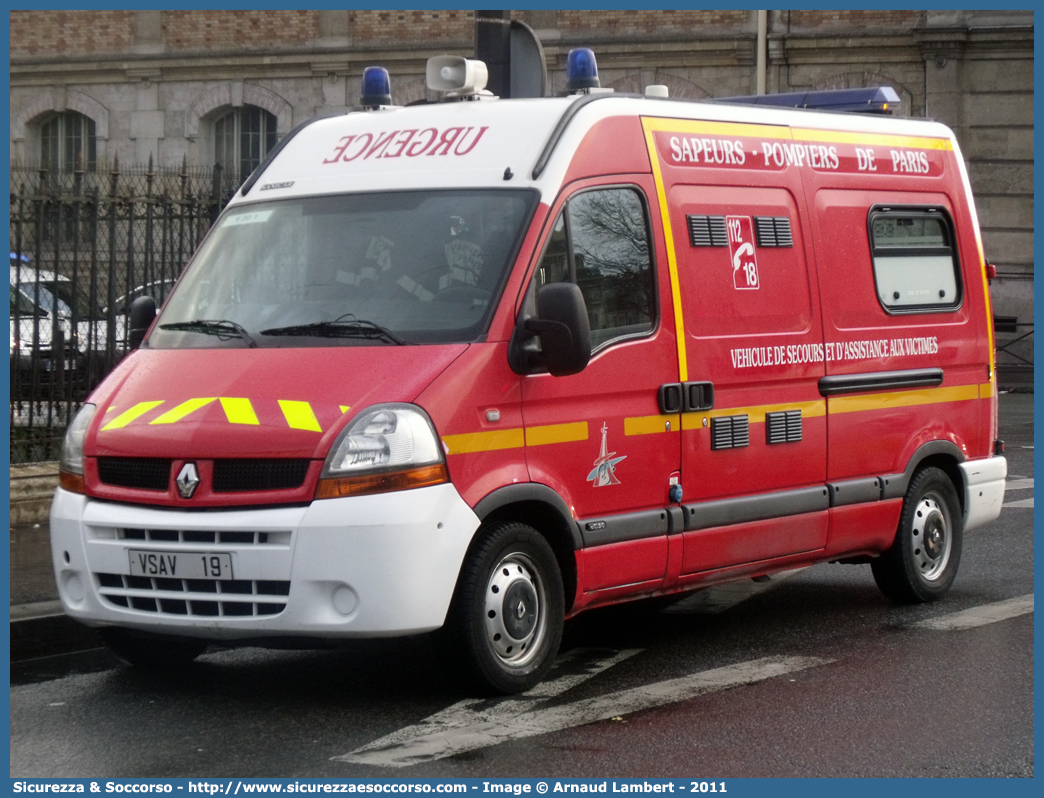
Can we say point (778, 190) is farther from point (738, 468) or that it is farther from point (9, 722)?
point (9, 722)

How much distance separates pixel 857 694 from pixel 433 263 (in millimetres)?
2377

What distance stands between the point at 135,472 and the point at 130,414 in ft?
0.85

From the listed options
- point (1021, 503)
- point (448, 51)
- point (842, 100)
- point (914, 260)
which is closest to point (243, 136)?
point (448, 51)

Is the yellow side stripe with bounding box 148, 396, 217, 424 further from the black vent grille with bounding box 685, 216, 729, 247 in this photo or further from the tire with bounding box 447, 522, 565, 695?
the black vent grille with bounding box 685, 216, 729, 247

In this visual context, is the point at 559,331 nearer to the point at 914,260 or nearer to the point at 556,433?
the point at 556,433

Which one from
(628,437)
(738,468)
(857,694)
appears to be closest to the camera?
(857,694)

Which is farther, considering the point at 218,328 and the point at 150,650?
the point at 150,650

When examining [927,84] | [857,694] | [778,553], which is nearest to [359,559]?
[857,694]

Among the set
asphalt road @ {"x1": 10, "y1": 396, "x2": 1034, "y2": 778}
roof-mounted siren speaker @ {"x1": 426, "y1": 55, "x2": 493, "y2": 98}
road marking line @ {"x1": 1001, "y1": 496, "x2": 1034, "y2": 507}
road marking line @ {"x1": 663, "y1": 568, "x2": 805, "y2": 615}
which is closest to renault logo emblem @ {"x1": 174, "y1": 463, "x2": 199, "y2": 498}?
asphalt road @ {"x1": 10, "y1": 396, "x2": 1034, "y2": 778}

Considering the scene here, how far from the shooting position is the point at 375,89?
805 centimetres

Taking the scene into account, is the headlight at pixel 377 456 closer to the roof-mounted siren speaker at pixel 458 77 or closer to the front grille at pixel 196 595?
the front grille at pixel 196 595

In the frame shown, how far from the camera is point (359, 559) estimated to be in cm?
616

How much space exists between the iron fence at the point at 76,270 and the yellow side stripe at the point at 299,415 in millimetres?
5342

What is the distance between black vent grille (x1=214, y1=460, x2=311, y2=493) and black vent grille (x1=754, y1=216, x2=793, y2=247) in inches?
110
